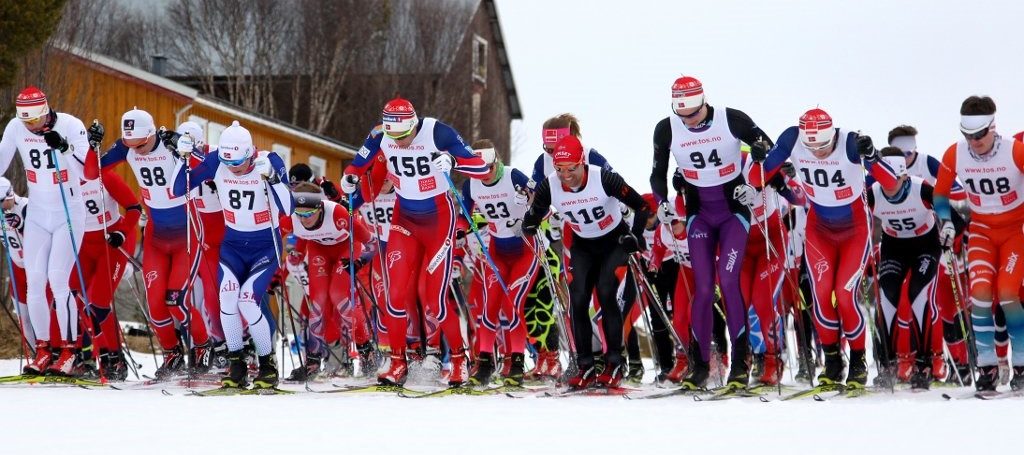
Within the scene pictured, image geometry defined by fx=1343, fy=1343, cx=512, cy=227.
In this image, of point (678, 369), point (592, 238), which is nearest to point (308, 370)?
point (678, 369)

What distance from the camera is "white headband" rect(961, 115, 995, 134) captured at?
9.36 meters

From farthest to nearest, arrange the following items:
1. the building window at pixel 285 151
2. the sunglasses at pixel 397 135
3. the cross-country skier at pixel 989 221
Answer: the building window at pixel 285 151 → the sunglasses at pixel 397 135 → the cross-country skier at pixel 989 221

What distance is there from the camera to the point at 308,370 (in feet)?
40.3

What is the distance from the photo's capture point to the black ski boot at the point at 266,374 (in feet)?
32.3

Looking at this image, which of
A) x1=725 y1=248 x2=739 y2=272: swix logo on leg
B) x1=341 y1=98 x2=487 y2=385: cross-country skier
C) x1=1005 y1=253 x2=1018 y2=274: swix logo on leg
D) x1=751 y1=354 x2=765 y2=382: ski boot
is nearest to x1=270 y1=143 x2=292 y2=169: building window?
x1=341 y1=98 x2=487 y2=385: cross-country skier

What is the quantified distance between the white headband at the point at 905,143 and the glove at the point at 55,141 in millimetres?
7134

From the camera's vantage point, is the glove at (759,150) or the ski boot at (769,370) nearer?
the glove at (759,150)

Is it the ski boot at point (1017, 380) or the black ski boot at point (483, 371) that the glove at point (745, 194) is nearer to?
the ski boot at point (1017, 380)

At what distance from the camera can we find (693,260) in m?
9.73

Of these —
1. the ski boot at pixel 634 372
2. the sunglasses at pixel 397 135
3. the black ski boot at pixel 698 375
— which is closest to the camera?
the black ski boot at pixel 698 375

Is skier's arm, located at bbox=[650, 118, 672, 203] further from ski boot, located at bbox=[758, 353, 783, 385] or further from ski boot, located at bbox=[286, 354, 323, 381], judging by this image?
ski boot, located at bbox=[286, 354, 323, 381]

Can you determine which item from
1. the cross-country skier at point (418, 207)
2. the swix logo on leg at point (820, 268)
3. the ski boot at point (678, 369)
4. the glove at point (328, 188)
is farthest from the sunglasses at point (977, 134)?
the glove at point (328, 188)

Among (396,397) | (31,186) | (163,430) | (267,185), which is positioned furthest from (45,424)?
(31,186)

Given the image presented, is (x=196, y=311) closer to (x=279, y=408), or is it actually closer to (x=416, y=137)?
(x=416, y=137)
